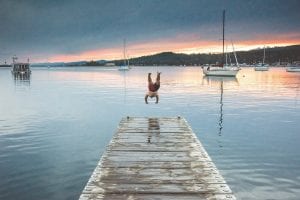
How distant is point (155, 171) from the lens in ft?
25.8

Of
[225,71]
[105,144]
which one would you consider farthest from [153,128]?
[225,71]

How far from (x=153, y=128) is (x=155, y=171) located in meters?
5.41

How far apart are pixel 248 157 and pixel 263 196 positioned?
4735mm

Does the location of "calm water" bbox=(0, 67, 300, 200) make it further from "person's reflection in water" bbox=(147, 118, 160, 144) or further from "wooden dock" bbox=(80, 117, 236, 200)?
"person's reflection in water" bbox=(147, 118, 160, 144)

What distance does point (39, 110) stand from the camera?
3164 centimetres

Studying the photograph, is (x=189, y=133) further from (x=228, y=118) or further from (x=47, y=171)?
(x=228, y=118)

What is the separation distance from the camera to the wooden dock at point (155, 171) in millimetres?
6555

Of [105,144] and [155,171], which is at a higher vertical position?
[155,171]

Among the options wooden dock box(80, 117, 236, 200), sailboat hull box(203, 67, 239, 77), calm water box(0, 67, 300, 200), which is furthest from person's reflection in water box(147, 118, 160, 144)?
sailboat hull box(203, 67, 239, 77)

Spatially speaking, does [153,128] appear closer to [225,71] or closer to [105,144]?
[105,144]

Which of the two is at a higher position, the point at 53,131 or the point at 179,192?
the point at 179,192

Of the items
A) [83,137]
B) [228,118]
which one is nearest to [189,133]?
[83,137]

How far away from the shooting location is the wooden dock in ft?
21.5

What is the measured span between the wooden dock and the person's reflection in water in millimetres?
38
